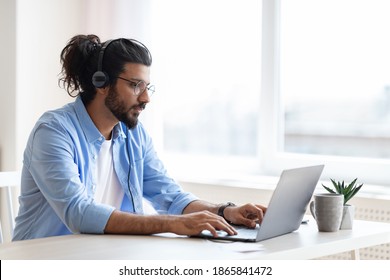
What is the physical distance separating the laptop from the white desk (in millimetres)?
26

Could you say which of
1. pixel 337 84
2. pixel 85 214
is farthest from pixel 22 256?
pixel 337 84

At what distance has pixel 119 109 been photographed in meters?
2.42

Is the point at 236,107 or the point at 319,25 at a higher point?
the point at 319,25

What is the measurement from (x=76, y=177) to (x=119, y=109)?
348mm

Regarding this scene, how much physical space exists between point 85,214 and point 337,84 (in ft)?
6.03

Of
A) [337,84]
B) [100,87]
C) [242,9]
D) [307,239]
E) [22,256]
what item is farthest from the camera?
[242,9]

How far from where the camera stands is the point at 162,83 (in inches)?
156

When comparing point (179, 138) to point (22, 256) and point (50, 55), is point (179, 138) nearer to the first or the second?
point (50, 55)

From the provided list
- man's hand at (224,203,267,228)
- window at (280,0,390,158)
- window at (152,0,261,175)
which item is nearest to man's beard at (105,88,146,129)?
man's hand at (224,203,267,228)

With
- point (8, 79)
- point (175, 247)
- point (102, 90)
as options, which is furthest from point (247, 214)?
point (8, 79)

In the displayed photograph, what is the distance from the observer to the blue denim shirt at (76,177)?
6.92 feet

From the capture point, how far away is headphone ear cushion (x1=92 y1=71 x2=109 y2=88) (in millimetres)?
2430

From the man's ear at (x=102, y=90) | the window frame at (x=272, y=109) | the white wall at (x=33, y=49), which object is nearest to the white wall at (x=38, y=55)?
the white wall at (x=33, y=49)

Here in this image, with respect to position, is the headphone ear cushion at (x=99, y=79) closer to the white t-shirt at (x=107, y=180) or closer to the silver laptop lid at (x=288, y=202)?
the white t-shirt at (x=107, y=180)
